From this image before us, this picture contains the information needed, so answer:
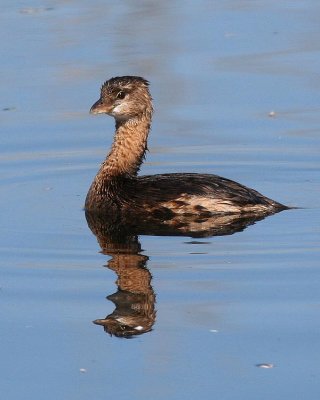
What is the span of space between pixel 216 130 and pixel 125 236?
2764 millimetres

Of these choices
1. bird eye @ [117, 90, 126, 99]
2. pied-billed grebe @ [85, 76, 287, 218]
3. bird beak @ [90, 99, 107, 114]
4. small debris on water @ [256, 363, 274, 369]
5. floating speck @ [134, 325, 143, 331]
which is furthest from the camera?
bird eye @ [117, 90, 126, 99]

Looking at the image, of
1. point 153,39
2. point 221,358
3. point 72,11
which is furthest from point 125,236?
point 72,11

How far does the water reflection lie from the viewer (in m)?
8.05

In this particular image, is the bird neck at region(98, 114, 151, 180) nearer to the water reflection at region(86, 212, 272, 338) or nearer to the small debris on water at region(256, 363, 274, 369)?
the water reflection at region(86, 212, 272, 338)

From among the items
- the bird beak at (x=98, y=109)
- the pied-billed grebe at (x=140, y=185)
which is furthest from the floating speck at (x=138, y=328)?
the bird beak at (x=98, y=109)

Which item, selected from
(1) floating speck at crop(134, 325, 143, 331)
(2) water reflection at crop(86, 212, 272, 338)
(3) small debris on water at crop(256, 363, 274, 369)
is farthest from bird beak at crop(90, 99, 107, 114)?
(3) small debris on water at crop(256, 363, 274, 369)

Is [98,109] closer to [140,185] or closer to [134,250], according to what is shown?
[140,185]

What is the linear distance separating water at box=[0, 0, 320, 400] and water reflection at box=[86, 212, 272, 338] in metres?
0.06

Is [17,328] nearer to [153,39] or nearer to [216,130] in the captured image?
[216,130]

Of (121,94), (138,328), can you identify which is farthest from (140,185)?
(138,328)

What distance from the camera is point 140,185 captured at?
11.1 meters

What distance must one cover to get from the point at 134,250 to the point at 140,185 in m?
1.44

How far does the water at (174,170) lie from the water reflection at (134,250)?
58mm

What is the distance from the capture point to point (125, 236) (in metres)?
10.2
